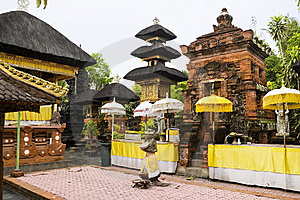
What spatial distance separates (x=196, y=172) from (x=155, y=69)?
1623cm

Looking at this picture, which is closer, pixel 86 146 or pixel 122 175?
pixel 122 175

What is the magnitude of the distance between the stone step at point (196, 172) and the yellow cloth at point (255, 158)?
1.82ft

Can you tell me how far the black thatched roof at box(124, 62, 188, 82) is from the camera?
2425 cm

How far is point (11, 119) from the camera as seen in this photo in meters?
12.1

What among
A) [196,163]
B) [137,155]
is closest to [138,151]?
[137,155]

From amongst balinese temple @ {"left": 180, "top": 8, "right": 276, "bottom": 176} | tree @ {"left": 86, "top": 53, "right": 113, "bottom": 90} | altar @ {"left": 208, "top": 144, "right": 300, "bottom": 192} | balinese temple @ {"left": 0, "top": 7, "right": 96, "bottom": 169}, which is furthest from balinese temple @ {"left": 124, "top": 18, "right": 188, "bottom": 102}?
altar @ {"left": 208, "top": 144, "right": 300, "bottom": 192}

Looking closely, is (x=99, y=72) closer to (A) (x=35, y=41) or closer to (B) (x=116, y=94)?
(B) (x=116, y=94)

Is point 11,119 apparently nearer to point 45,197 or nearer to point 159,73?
point 45,197

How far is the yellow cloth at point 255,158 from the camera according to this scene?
6938 mm

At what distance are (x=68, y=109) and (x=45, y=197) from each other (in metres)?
20.3

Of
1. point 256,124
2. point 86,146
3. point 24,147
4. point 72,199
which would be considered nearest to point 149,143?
point 72,199

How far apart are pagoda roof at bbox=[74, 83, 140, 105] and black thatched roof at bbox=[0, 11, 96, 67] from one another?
290 inches

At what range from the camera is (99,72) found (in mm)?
36781

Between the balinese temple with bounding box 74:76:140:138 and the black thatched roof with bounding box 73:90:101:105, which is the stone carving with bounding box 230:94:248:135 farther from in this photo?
the black thatched roof with bounding box 73:90:101:105
